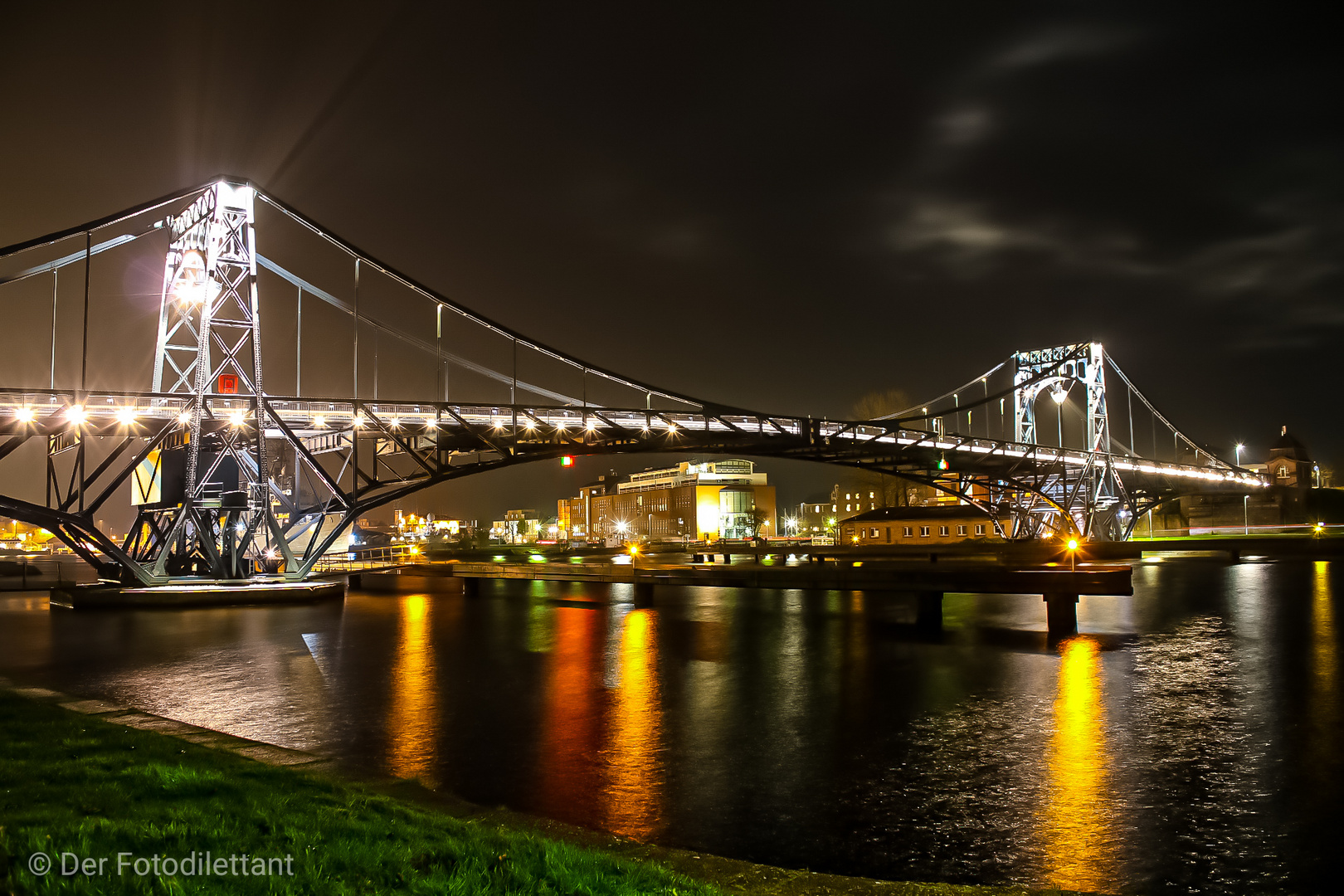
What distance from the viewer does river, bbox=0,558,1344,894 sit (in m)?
7.67

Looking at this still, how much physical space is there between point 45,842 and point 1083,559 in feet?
189

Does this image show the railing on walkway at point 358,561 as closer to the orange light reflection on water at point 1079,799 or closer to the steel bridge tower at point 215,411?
the steel bridge tower at point 215,411

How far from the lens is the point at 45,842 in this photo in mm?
5523

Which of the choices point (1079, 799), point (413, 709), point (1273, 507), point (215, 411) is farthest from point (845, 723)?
point (1273, 507)

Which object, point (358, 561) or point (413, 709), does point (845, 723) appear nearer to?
point (413, 709)

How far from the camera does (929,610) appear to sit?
80.4 ft

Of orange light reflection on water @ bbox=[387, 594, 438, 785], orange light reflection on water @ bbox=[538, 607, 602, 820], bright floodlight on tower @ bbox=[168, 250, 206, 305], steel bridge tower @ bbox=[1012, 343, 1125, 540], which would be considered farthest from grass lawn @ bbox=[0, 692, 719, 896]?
steel bridge tower @ bbox=[1012, 343, 1125, 540]

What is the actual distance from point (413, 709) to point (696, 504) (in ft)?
485

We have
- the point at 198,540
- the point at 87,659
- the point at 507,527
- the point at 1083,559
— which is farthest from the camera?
the point at 507,527

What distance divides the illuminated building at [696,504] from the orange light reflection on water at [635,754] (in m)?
134

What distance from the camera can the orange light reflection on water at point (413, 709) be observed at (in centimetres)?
1035

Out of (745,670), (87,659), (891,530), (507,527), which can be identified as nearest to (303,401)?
(87,659)

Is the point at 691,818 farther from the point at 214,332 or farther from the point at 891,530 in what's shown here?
the point at 891,530

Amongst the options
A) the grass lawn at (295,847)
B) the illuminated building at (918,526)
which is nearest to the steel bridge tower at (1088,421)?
the illuminated building at (918,526)
